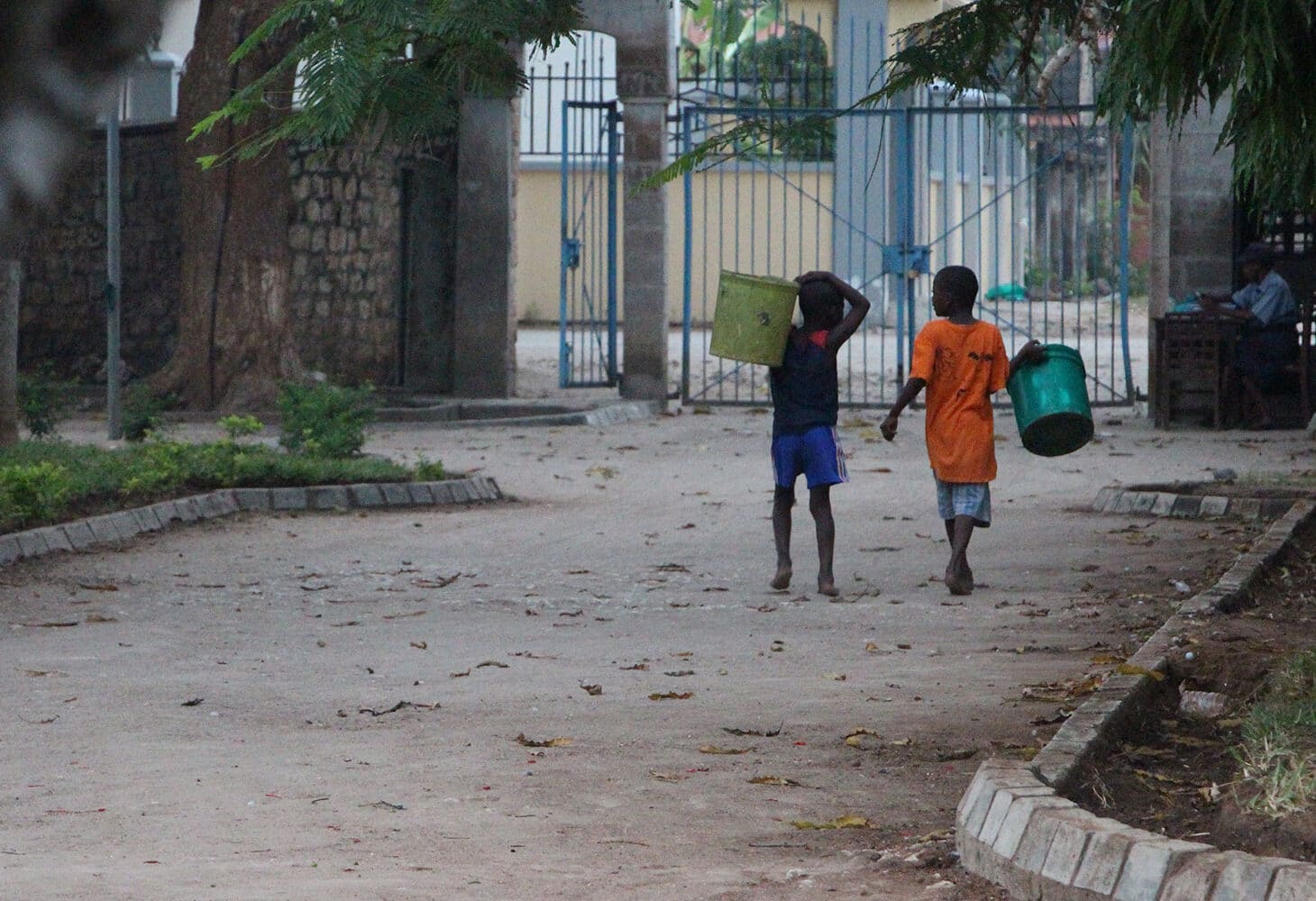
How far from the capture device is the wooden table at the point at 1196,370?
1602 centimetres

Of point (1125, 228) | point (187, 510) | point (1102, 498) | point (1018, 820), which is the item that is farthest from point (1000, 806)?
point (1125, 228)

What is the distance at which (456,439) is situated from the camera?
1596 cm

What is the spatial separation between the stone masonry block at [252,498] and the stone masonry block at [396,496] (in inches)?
29.3

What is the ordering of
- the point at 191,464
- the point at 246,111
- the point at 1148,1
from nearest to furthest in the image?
the point at 1148,1 → the point at 246,111 → the point at 191,464

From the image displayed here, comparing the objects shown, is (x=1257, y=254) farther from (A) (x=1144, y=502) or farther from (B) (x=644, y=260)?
(B) (x=644, y=260)

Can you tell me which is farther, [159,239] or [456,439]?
[159,239]

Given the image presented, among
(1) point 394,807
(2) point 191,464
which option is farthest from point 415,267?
(1) point 394,807

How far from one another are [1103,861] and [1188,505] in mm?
7744

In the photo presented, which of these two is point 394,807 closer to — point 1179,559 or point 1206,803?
point 1206,803

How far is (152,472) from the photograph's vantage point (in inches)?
435

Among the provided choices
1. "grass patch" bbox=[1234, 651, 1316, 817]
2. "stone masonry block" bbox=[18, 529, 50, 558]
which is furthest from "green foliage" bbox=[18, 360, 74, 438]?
"grass patch" bbox=[1234, 651, 1316, 817]

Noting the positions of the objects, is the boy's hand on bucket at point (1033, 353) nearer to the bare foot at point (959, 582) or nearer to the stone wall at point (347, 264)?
the bare foot at point (959, 582)

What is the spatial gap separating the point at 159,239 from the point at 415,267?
3.28m

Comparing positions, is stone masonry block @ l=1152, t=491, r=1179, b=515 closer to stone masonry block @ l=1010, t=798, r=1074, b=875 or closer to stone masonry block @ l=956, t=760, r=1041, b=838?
stone masonry block @ l=956, t=760, r=1041, b=838
